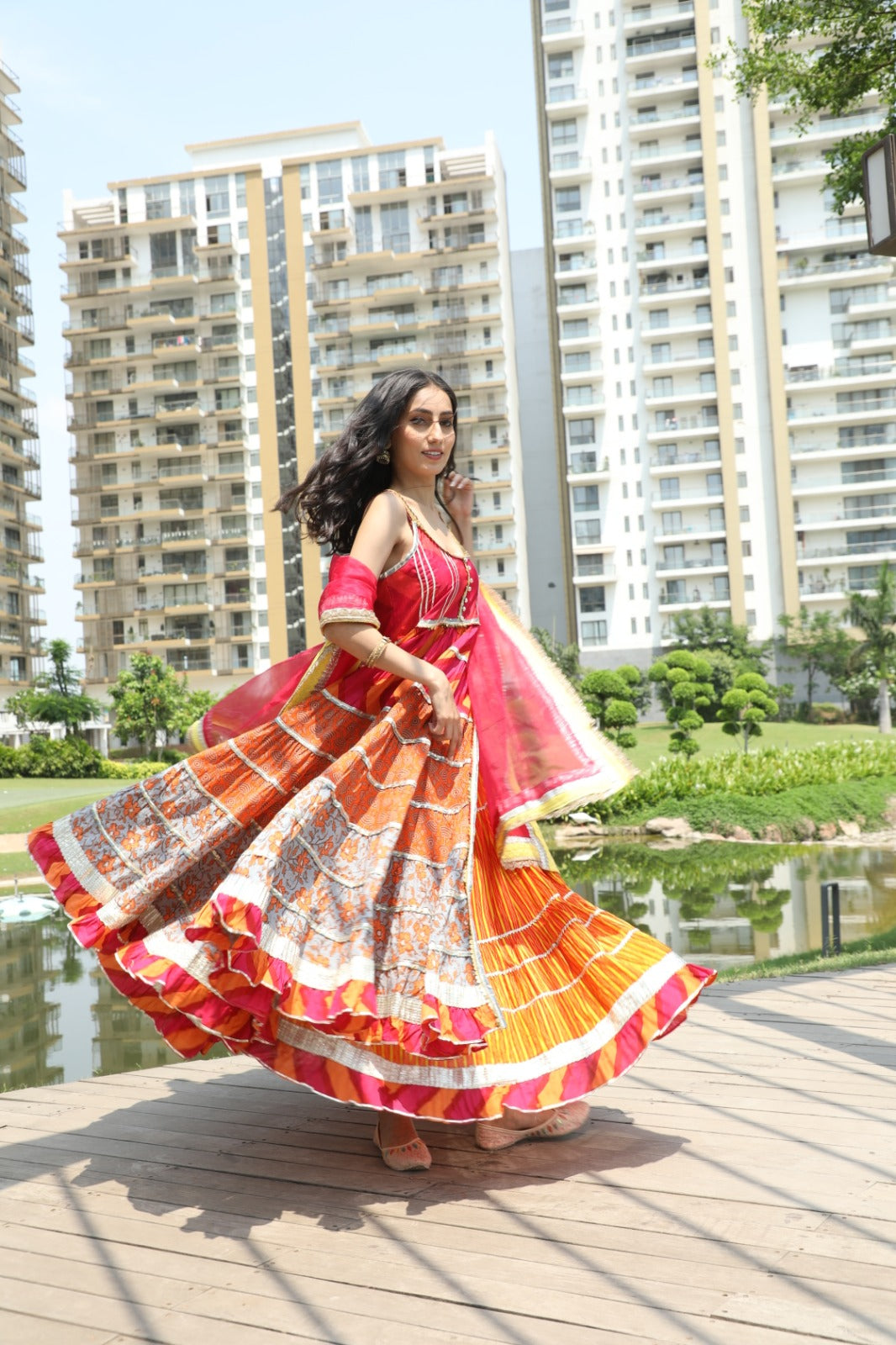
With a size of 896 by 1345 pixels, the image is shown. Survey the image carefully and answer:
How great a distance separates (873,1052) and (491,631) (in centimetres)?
144

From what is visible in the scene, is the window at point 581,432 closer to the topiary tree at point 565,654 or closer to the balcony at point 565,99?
the topiary tree at point 565,654

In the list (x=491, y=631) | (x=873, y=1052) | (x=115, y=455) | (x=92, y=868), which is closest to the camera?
(x=92, y=868)

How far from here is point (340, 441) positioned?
2.62m

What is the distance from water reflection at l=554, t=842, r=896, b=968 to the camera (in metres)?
10.4

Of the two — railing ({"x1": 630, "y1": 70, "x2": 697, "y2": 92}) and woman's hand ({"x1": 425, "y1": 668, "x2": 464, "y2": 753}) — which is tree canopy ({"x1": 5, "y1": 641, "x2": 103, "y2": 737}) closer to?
railing ({"x1": 630, "y1": 70, "x2": 697, "y2": 92})

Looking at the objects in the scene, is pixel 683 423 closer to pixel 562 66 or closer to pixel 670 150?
pixel 670 150

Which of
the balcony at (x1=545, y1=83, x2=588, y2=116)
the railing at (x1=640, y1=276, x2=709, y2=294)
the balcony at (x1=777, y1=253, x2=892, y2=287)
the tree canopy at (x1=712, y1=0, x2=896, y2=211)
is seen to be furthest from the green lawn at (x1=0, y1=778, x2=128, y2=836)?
the balcony at (x1=545, y1=83, x2=588, y2=116)

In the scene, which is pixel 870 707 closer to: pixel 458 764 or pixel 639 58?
pixel 639 58

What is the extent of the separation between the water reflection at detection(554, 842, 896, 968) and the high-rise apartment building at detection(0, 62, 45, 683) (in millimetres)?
31615

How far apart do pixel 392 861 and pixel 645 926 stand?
30.0 ft

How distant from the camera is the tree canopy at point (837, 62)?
8.43 meters

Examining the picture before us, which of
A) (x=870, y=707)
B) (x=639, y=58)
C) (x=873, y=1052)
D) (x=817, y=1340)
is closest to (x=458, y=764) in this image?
(x=817, y=1340)

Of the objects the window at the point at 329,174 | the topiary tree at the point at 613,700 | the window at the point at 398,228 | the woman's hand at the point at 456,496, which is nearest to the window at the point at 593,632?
the window at the point at 398,228

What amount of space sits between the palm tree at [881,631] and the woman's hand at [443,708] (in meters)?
31.5
